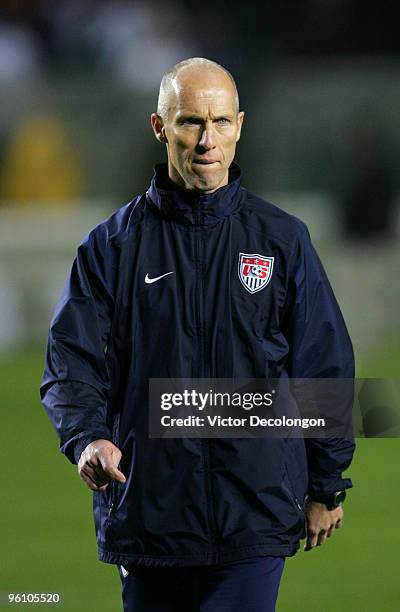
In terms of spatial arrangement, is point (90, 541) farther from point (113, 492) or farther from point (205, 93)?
point (205, 93)

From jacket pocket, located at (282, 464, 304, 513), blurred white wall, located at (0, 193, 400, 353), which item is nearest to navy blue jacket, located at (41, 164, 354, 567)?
jacket pocket, located at (282, 464, 304, 513)

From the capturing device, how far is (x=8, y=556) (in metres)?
4.50

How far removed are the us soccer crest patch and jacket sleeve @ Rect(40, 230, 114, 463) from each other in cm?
25

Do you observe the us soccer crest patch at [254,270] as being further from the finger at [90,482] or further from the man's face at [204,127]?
the finger at [90,482]

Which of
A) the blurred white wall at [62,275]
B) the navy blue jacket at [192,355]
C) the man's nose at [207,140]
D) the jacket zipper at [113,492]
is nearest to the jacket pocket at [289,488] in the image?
the navy blue jacket at [192,355]

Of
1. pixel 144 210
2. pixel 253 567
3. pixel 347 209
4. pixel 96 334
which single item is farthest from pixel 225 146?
pixel 347 209

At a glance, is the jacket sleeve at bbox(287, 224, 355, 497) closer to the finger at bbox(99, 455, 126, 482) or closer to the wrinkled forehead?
the wrinkled forehead

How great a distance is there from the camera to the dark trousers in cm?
229

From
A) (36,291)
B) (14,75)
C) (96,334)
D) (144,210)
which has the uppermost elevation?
(144,210)

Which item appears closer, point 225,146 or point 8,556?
point 225,146

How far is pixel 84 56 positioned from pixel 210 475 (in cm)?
1289

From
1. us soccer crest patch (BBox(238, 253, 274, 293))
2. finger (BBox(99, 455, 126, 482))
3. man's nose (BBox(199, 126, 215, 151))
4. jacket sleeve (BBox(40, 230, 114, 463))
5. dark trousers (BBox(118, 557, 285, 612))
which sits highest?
man's nose (BBox(199, 126, 215, 151))

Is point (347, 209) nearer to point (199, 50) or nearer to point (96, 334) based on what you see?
point (199, 50)

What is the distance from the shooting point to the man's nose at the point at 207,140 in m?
2.31
